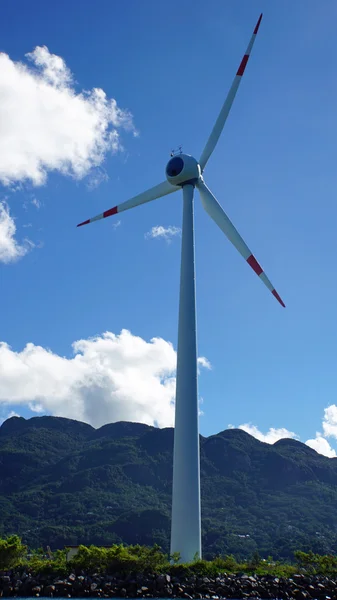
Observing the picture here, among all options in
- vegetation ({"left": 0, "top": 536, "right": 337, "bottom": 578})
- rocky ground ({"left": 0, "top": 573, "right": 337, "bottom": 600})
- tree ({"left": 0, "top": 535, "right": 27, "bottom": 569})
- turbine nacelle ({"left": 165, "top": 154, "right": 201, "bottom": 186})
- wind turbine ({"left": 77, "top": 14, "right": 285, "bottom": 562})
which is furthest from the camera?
turbine nacelle ({"left": 165, "top": 154, "right": 201, "bottom": 186})

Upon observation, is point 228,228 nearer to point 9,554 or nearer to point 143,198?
point 143,198

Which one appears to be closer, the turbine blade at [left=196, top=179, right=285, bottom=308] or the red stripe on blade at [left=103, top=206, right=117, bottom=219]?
the turbine blade at [left=196, top=179, right=285, bottom=308]

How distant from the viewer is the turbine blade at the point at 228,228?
39.7 m

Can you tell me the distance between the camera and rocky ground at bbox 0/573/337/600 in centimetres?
2833

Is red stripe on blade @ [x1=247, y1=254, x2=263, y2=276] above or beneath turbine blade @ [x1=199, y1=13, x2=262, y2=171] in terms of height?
beneath

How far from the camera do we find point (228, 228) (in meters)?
42.3

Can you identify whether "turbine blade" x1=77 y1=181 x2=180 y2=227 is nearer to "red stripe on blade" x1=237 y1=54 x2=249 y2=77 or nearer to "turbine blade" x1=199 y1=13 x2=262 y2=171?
"turbine blade" x1=199 y1=13 x2=262 y2=171

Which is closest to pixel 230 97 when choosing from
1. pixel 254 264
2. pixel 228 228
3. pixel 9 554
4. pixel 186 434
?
pixel 228 228

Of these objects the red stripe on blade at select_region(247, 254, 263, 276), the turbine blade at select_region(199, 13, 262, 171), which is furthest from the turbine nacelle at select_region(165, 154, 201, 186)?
the red stripe on blade at select_region(247, 254, 263, 276)

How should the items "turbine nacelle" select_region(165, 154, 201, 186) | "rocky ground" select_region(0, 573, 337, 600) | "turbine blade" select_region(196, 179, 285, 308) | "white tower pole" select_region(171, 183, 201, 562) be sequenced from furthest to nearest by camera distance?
"turbine nacelle" select_region(165, 154, 201, 186)
"turbine blade" select_region(196, 179, 285, 308)
"white tower pole" select_region(171, 183, 201, 562)
"rocky ground" select_region(0, 573, 337, 600)

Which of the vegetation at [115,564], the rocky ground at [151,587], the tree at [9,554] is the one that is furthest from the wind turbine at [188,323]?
the tree at [9,554]

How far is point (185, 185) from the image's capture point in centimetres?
4359

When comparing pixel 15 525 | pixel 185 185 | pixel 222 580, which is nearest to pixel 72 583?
pixel 222 580

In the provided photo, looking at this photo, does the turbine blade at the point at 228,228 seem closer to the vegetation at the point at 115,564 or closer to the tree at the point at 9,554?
the vegetation at the point at 115,564
